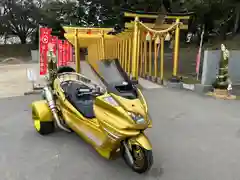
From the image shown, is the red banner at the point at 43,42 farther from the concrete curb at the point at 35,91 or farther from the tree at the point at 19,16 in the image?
the tree at the point at 19,16

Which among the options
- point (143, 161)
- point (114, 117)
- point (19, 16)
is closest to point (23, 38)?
point (19, 16)

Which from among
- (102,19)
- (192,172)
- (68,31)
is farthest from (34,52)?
(192,172)

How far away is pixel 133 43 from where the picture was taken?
8.97 meters

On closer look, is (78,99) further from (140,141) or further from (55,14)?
(55,14)

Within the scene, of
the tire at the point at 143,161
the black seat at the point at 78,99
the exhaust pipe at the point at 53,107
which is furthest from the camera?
the exhaust pipe at the point at 53,107

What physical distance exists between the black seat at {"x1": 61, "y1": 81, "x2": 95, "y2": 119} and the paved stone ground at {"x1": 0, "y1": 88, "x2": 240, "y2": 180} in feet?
1.80

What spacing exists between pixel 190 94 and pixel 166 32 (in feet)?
8.68

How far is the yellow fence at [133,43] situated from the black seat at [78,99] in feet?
15.1

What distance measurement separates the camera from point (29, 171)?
313 centimetres

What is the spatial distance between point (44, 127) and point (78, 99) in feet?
2.66

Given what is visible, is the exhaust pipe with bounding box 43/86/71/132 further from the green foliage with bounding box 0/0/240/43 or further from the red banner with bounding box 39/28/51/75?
the green foliage with bounding box 0/0/240/43

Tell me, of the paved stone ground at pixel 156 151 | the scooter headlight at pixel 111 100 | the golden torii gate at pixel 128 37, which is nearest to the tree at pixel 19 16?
the golden torii gate at pixel 128 37

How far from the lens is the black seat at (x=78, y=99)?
140 inches

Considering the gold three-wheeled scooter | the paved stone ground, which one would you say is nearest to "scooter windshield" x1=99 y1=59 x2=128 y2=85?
the gold three-wheeled scooter
